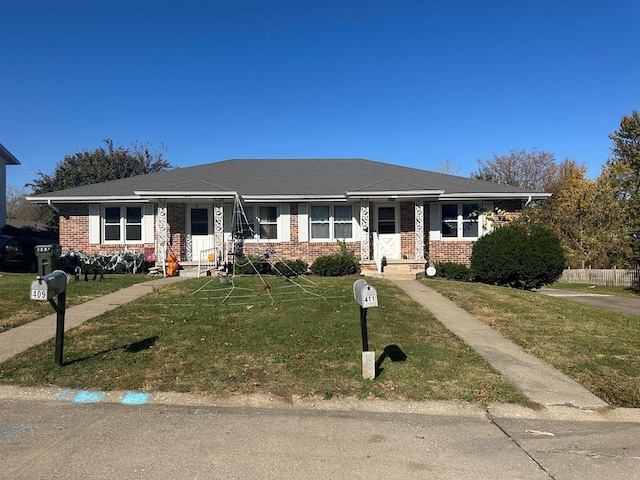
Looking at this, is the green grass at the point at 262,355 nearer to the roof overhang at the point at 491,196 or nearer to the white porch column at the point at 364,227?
the white porch column at the point at 364,227

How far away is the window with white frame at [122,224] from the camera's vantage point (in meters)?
17.8

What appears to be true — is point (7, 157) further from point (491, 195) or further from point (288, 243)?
point (491, 195)

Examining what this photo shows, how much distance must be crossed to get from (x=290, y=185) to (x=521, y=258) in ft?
29.4

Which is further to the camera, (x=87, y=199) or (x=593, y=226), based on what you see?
(x=593, y=226)

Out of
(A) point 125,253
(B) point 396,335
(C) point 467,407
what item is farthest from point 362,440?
(A) point 125,253

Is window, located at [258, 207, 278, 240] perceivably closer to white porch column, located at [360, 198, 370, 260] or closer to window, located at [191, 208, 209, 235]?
window, located at [191, 208, 209, 235]

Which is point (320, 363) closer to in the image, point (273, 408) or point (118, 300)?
point (273, 408)

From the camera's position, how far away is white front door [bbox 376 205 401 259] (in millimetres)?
17752

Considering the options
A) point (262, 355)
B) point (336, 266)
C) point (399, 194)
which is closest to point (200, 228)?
point (336, 266)

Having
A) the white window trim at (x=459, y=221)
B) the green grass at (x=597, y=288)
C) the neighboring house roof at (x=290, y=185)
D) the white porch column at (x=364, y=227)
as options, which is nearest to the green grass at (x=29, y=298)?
the neighboring house roof at (x=290, y=185)

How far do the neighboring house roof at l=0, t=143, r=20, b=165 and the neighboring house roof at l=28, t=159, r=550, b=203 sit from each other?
31.4 feet

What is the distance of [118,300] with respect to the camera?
10.1 m

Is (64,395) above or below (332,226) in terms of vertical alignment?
below

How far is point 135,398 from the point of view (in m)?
4.82
